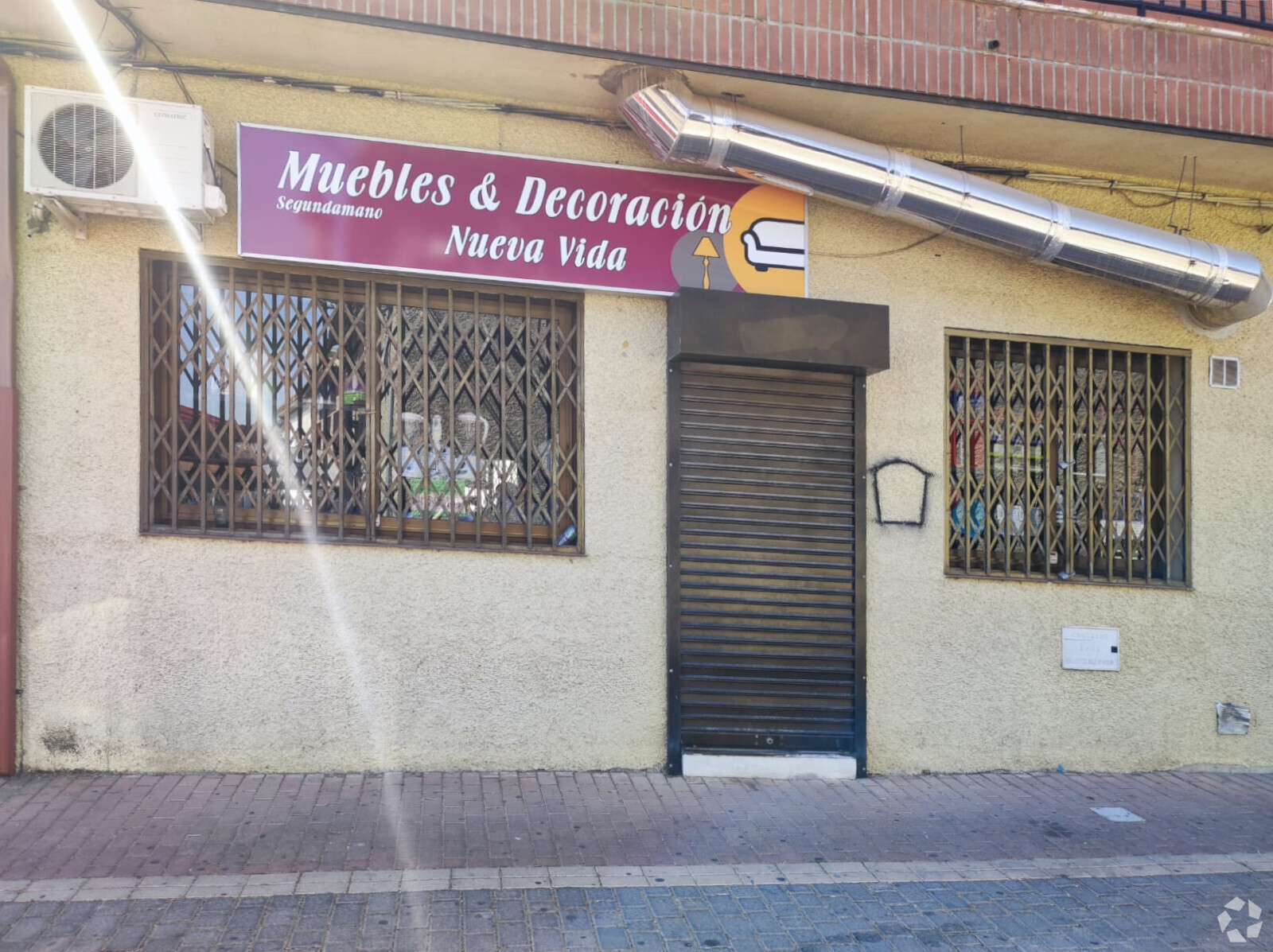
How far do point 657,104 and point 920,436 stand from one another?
2.84m

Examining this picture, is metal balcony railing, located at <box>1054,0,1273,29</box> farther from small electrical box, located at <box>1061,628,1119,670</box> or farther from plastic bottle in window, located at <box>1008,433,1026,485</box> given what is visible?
small electrical box, located at <box>1061,628,1119,670</box>

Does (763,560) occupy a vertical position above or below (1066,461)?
below

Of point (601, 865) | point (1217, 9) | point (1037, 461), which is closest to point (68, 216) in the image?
point (601, 865)

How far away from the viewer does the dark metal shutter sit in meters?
6.22

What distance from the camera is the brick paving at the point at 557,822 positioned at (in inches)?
181

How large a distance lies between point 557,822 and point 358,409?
2732 mm

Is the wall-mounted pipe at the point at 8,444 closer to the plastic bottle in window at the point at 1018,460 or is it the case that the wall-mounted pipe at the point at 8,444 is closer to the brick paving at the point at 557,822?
the brick paving at the point at 557,822

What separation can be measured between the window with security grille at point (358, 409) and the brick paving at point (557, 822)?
4.83 ft

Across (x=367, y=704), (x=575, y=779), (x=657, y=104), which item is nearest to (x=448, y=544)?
(x=367, y=704)

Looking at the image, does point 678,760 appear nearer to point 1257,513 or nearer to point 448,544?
point 448,544

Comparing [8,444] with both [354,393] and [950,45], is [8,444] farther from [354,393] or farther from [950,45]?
[950,45]

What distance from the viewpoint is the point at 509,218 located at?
6020 mm

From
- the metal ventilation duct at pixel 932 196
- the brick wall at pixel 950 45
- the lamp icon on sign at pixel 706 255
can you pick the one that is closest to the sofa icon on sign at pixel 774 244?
the lamp icon on sign at pixel 706 255

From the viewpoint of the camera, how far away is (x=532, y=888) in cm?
436
